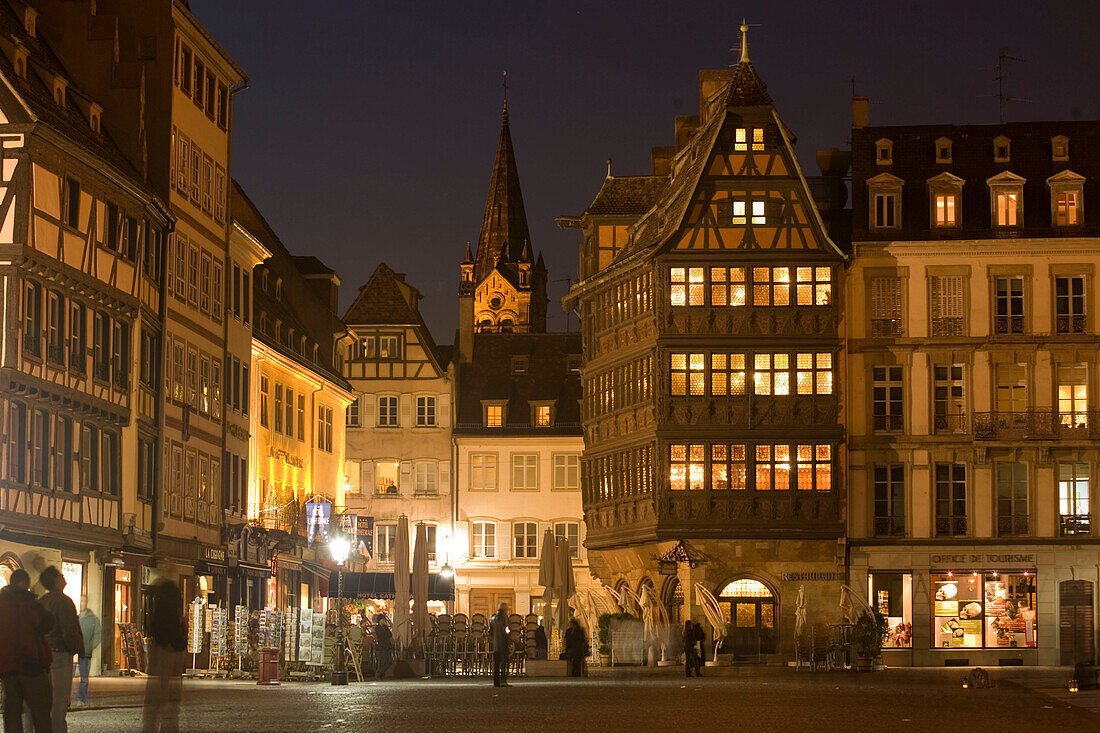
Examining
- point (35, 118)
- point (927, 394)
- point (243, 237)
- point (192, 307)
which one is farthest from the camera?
point (927, 394)

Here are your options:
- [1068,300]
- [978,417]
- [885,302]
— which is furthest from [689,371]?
[1068,300]

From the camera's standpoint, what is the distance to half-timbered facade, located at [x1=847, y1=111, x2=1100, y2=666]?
56.1 m

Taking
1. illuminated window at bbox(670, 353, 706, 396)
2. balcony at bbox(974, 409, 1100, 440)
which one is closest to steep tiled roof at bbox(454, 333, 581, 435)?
illuminated window at bbox(670, 353, 706, 396)

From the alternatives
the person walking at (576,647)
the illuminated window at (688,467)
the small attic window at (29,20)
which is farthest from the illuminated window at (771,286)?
the small attic window at (29,20)

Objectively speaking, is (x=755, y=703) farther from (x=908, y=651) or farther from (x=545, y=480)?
(x=545, y=480)

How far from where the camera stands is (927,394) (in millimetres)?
56938

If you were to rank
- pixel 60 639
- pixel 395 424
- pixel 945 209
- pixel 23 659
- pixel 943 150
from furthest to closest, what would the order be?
pixel 395 424 → pixel 943 150 → pixel 945 209 → pixel 60 639 → pixel 23 659

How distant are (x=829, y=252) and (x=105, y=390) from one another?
75.2 ft

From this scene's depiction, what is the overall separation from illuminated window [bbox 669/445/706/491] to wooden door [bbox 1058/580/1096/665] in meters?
10.9

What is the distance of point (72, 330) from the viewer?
1516 inches

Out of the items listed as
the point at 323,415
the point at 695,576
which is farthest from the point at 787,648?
the point at 323,415

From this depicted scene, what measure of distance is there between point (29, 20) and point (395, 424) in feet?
119

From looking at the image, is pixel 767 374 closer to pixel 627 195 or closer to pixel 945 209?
pixel 945 209

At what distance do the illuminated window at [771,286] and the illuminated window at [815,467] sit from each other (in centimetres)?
424
